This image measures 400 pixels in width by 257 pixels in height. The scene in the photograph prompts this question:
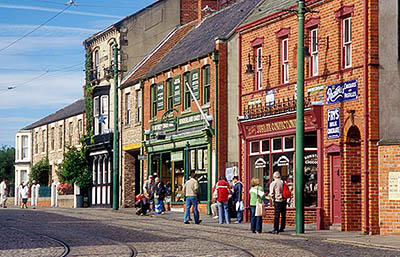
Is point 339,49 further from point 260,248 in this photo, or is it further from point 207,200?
point 207,200

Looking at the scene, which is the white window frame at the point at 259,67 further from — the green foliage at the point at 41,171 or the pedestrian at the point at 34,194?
the green foliage at the point at 41,171

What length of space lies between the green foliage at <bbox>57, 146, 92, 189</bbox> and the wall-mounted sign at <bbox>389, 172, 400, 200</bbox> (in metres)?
30.6

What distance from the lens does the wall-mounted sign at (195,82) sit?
36.4m

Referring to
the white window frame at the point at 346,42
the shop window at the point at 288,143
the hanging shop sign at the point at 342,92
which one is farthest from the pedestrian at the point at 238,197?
the white window frame at the point at 346,42

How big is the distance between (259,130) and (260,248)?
41.1ft

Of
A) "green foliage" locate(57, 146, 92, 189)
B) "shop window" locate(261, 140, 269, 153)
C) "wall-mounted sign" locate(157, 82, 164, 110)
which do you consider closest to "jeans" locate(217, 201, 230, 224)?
"shop window" locate(261, 140, 269, 153)

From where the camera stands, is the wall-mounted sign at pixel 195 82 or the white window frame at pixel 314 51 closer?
the white window frame at pixel 314 51

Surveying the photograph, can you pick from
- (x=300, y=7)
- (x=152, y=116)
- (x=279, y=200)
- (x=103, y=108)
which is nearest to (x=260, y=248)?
(x=279, y=200)

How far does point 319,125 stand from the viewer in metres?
26.1

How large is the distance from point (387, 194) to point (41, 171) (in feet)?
140

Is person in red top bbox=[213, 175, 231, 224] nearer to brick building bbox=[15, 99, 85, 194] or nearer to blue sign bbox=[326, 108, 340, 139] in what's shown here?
blue sign bbox=[326, 108, 340, 139]

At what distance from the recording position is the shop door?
25.6 metres

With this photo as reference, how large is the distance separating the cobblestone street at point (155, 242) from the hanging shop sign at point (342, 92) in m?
4.34

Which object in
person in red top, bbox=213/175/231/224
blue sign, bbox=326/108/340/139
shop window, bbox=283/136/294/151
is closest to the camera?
blue sign, bbox=326/108/340/139
